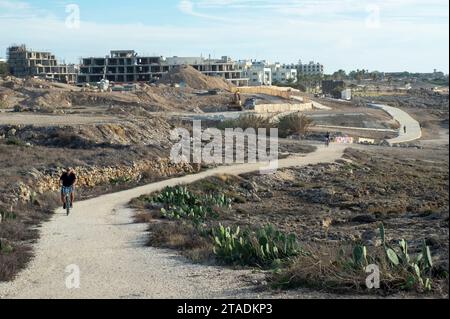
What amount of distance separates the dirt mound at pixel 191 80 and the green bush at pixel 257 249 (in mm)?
105278

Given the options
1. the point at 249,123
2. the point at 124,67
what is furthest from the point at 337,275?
the point at 124,67

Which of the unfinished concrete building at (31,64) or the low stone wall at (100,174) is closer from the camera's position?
the low stone wall at (100,174)

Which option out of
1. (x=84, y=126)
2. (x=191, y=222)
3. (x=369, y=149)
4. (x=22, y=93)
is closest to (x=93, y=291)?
(x=191, y=222)

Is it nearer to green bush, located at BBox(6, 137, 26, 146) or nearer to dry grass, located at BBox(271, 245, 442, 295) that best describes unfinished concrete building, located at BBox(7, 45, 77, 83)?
green bush, located at BBox(6, 137, 26, 146)

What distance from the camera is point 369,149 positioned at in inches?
2095

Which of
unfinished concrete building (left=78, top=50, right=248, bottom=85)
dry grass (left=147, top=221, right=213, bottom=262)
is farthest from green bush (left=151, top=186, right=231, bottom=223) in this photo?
unfinished concrete building (left=78, top=50, right=248, bottom=85)

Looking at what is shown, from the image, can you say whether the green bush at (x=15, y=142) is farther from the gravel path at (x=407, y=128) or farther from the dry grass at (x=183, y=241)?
the gravel path at (x=407, y=128)

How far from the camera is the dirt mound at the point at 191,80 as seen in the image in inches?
4702

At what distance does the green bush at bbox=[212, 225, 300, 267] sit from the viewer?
12.4 m

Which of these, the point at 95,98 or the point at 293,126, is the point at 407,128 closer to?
the point at 293,126

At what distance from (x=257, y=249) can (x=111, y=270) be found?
108 inches

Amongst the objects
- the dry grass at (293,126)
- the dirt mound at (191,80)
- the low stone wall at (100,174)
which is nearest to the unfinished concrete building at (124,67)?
the dirt mound at (191,80)
